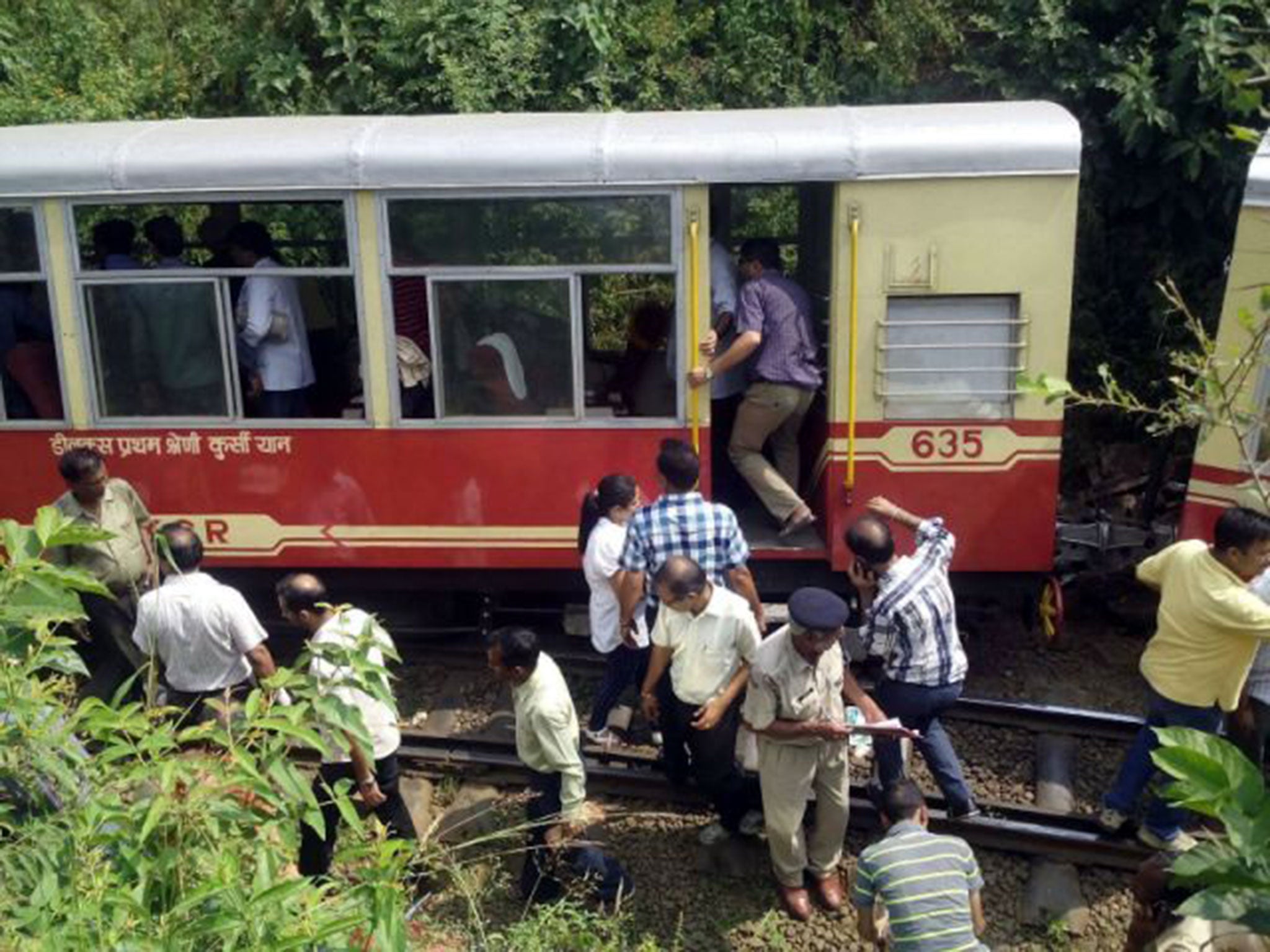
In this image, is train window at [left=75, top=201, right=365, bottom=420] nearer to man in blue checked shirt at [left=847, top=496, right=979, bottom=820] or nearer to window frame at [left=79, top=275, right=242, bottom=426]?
window frame at [left=79, top=275, right=242, bottom=426]

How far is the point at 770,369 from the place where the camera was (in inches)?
301

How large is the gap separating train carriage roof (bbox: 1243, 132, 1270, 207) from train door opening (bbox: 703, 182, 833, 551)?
6.83 feet

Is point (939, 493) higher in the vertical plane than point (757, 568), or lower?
higher

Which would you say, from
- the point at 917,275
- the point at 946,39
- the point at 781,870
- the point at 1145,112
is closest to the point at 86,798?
the point at 781,870

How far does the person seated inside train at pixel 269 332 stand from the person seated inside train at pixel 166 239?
1.26 feet

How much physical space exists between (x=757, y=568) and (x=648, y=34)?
717 centimetres

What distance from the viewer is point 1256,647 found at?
5.91m

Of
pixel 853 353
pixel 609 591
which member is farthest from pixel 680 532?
pixel 853 353

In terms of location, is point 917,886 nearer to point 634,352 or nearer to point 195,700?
point 195,700

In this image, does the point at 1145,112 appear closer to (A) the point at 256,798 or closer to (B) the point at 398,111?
(B) the point at 398,111

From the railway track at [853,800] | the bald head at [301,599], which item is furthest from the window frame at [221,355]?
the bald head at [301,599]

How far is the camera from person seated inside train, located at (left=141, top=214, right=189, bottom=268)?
25.7 ft

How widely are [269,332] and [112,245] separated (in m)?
1.04

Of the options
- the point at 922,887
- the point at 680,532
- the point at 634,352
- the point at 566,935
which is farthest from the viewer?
the point at 634,352
